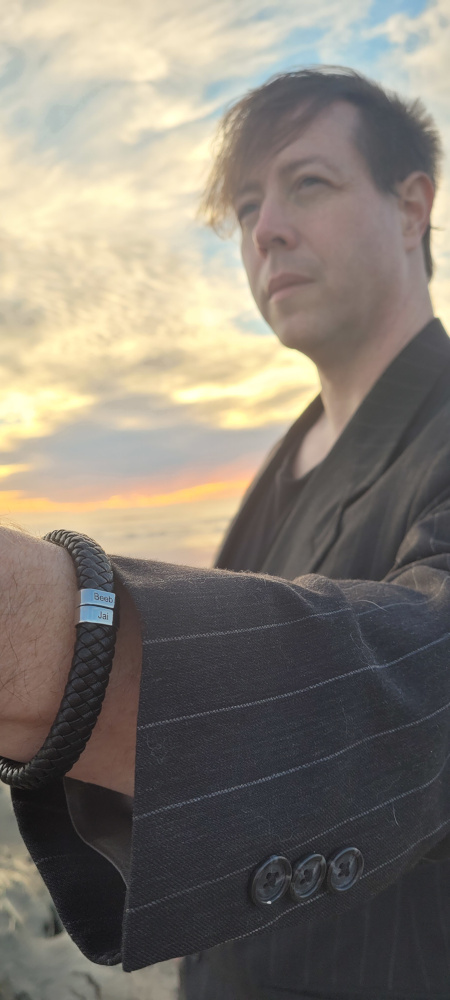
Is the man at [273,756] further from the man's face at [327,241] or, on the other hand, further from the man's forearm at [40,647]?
the man's face at [327,241]

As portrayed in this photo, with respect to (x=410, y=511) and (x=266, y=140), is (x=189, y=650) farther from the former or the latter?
(x=266, y=140)

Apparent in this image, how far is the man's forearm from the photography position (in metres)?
0.61

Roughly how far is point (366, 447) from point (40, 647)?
1.19 m

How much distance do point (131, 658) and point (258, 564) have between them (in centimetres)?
149

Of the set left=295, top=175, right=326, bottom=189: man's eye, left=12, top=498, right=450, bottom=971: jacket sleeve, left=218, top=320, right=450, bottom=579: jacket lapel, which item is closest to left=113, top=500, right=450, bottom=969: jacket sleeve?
left=12, top=498, right=450, bottom=971: jacket sleeve

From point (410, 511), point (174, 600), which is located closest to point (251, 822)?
point (174, 600)

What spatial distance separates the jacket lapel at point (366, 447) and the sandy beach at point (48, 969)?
1113 millimetres

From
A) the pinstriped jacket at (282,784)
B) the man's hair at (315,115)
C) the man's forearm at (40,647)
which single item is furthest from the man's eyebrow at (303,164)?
the man's forearm at (40,647)

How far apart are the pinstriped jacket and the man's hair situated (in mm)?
1457

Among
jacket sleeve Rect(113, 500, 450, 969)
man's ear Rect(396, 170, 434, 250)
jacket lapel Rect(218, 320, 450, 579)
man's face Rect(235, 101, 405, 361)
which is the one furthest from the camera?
man's ear Rect(396, 170, 434, 250)

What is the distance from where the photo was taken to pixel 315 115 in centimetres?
200

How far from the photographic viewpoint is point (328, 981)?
107 centimetres

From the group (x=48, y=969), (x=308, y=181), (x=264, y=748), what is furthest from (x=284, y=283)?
(x=48, y=969)

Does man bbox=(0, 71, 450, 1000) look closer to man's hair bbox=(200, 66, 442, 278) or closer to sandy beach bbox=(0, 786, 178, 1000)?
sandy beach bbox=(0, 786, 178, 1000)
